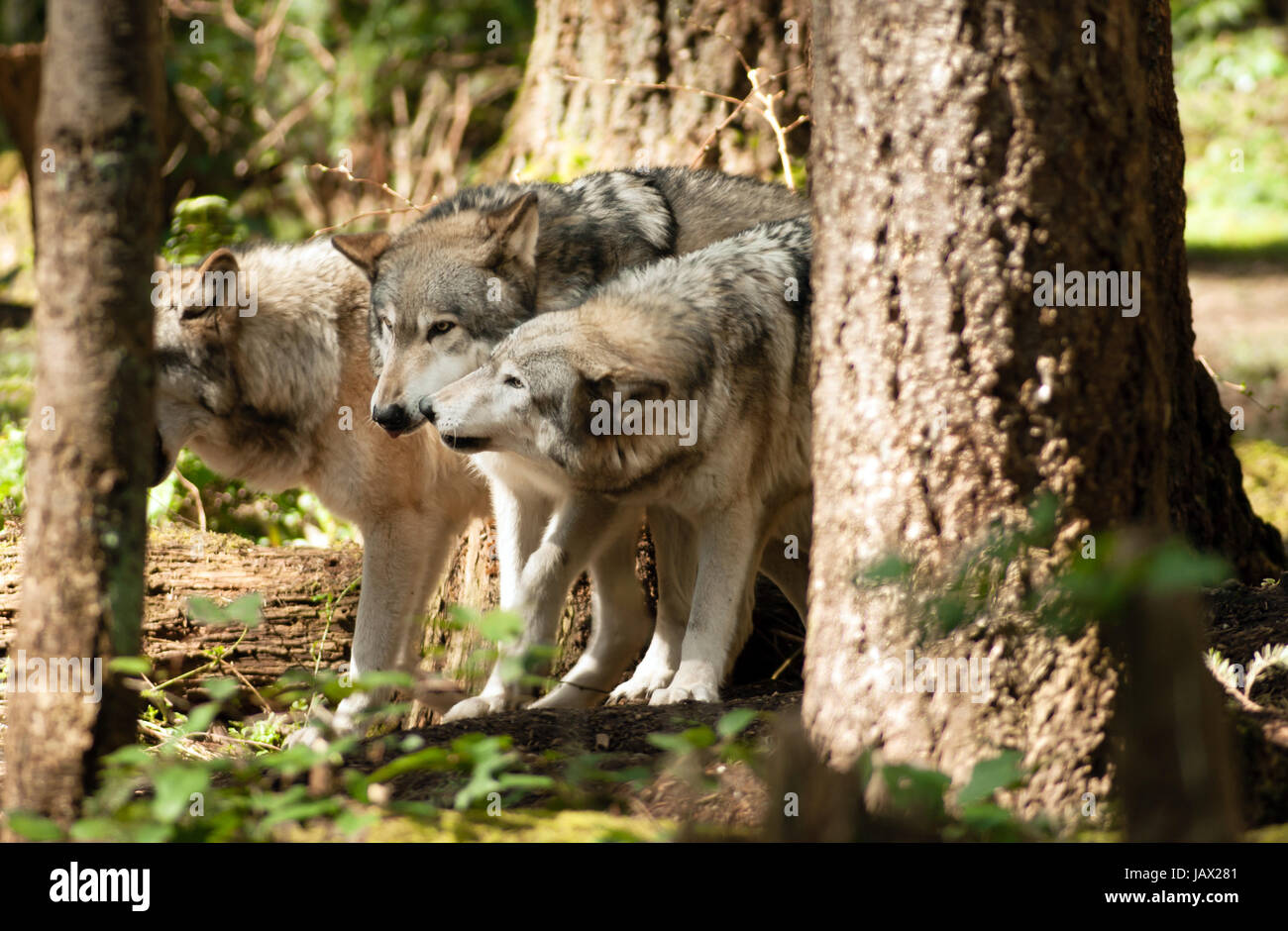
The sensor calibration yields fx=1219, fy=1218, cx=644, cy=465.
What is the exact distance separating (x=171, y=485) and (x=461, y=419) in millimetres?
3344

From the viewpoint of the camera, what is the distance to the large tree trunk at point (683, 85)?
7090 millimetres

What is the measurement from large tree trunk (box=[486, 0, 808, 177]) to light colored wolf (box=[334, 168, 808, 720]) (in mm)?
1283

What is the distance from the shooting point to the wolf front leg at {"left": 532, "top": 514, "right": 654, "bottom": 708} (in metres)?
5.40

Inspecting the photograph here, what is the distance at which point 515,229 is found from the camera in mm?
5027

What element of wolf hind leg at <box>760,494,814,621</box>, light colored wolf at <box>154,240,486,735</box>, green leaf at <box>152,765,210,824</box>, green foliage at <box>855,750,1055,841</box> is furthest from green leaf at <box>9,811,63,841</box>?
wolf hind leg at <box>760,494,814,621</box>

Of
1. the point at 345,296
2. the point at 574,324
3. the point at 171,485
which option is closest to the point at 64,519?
the point at 574,324

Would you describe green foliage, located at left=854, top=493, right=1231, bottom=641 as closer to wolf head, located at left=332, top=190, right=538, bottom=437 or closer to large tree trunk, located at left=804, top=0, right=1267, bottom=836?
large tree trunk, located at left=804, top=0, right=1267, bottom=836

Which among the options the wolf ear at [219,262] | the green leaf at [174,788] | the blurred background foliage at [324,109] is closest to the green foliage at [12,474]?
the wolf ear at [219,262]

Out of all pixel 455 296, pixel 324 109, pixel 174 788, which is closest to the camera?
pixel 174 788

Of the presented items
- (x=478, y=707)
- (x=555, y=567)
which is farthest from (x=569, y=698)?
(x=555, y=567)

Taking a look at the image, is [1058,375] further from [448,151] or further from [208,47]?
[208,47]

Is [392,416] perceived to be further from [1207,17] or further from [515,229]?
[1207,17]

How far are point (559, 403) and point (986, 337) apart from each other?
1.87 metres

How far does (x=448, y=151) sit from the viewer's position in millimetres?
14828
